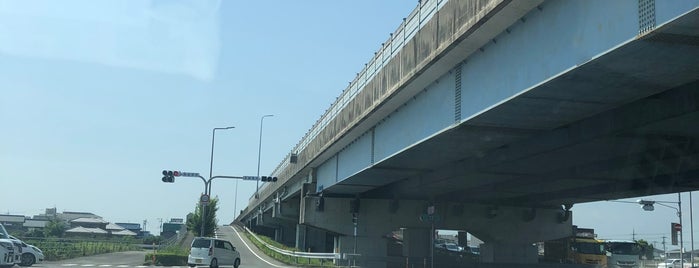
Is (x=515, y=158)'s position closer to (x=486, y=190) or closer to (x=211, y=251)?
(x=486, y=190)

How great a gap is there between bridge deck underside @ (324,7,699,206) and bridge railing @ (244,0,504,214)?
1.93 m

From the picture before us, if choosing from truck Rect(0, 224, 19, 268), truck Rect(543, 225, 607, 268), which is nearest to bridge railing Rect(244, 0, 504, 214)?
truck Rect(0, 224, 19, 268)

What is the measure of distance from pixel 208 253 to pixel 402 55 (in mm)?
20368

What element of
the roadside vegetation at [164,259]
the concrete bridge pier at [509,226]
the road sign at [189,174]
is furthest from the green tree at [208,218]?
the concrete bridge pier at [509,226]

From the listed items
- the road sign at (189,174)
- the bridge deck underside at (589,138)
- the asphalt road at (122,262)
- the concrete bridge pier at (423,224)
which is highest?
the road sign at (189,174)

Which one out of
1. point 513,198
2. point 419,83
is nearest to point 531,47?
point 419,83

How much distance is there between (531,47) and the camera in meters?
13.4

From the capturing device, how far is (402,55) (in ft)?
65.3

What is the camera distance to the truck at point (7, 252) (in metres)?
28.1

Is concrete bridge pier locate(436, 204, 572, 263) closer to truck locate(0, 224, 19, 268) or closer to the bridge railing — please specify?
the bridge railing

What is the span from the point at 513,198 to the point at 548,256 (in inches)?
654

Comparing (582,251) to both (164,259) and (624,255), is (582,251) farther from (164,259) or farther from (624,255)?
(164,259)

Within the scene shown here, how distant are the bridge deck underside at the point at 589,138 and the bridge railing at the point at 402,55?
1.93m

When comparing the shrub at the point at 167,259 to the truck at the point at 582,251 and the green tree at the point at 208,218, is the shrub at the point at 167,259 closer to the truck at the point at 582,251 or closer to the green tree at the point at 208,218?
the truck at the point at 582,251
